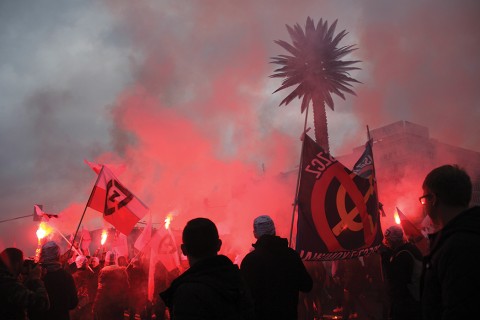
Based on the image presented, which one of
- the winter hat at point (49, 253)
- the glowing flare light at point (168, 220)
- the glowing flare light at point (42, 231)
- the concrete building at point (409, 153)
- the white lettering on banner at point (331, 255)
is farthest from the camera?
the concrete building at point (409, 153)

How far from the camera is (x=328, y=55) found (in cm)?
2045

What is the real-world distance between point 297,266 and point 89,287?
281 inches

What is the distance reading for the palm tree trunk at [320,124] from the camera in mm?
19266

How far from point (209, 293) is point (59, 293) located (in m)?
3.40

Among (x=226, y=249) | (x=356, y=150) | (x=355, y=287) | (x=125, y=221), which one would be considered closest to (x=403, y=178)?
(x=356, y=150)

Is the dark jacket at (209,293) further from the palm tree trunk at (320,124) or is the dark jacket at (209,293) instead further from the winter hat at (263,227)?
the palm tree trunk at (320,124)

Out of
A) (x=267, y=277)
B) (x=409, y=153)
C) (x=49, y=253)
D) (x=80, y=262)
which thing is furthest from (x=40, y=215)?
(x=409, y=153)

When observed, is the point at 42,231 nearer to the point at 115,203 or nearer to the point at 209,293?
the point at 115,203

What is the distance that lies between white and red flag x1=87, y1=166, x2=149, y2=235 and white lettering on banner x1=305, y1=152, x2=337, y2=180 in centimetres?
440

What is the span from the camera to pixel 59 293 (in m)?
4.57

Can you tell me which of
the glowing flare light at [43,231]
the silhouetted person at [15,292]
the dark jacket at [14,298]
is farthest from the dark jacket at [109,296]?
the glowing flare light at [43,231]

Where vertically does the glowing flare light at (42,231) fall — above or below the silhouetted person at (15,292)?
above

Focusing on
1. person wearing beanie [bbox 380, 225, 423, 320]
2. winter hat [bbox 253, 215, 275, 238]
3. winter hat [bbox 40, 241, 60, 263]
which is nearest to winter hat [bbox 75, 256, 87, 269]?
winter hat [bbox 40, 241, 60, 263]

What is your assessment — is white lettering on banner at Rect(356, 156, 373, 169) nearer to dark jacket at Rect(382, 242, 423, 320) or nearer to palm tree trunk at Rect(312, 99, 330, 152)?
dark jacket at Rect(382, 242, 423, 320)
